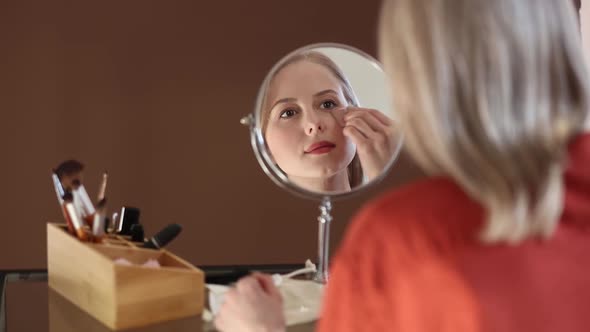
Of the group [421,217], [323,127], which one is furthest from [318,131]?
[421,217]

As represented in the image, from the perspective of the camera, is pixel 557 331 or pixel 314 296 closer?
pixel 557 331

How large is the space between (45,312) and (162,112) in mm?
671

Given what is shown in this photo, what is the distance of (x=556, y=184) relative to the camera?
1.82 feet

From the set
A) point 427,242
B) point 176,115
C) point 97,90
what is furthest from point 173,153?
point 427,242

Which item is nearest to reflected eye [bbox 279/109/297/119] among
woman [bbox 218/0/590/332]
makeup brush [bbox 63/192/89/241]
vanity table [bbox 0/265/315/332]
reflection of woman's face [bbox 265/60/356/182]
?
reflection of woman's face [bbox 265/60/356/182]

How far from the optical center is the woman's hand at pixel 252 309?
84 cm

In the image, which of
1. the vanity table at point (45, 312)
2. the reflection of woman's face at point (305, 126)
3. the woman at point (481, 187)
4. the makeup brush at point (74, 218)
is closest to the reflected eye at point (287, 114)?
the reflection of woman's face at point (305, 126)

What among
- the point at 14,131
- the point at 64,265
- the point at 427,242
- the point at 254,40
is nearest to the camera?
the point at 427,242

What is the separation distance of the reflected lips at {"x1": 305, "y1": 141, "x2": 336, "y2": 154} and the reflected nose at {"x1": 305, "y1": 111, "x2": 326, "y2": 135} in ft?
0.06

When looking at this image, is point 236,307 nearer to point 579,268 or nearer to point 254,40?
point 579,268

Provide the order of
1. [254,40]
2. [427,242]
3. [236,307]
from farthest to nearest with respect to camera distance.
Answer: [254,40] → [236,307] → [427,242]

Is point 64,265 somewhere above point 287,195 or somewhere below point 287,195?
below

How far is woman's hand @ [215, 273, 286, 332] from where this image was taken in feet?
2.75

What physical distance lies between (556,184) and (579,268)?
0.20 ft
